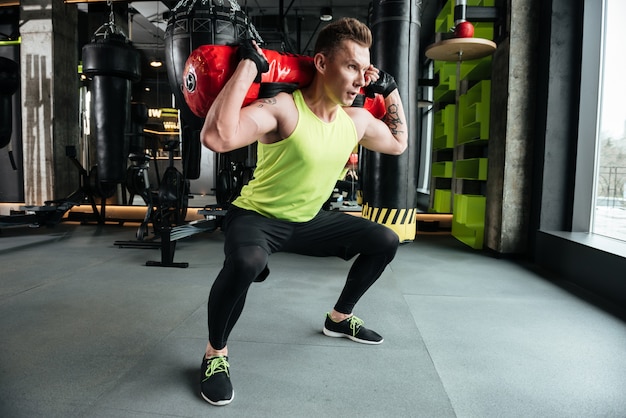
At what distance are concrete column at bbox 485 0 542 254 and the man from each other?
2595 millimetres

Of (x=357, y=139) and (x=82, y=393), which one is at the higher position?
(x=357, y=139)

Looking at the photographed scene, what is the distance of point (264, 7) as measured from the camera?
9352 millimetres

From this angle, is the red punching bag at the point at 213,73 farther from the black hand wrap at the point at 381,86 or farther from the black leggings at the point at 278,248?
the black leggings at the point at 278,248

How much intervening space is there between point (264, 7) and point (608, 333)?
8837 mm

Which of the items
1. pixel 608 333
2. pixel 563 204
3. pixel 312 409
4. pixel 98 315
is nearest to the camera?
pixel 312 409

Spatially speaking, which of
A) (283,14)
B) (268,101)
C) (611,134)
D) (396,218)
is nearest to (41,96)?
(283,14)

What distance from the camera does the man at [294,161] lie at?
165 cm

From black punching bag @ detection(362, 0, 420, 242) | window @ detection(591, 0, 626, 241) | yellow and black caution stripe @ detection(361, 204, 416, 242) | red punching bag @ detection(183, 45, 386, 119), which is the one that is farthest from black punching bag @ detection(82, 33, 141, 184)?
window @ detection(591, 0, 626, 241)

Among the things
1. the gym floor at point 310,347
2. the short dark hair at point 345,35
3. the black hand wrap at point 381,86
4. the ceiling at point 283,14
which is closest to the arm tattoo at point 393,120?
the black hand wrap at point 381,86

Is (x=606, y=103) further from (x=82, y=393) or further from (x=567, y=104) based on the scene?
(x=82, y=393)

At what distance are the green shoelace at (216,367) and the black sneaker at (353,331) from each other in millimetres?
688

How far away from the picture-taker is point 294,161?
72.9 inches

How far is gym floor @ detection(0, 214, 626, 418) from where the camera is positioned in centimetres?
165

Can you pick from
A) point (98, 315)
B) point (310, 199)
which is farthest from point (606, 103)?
point (98, 315)
